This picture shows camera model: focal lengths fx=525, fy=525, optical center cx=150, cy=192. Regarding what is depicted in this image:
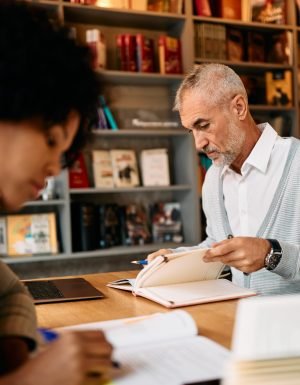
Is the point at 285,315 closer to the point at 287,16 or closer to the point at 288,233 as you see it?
the point at 288,233

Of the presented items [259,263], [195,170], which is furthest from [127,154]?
[259,263]

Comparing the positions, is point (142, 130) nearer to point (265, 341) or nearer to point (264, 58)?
point (264, 58)

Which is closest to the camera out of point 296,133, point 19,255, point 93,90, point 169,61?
point 93,90

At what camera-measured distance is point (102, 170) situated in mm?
3586

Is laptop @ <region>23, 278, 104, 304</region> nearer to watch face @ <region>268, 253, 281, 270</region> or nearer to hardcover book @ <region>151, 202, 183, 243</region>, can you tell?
watch face @ <region>268, 253, 281, 270</region>

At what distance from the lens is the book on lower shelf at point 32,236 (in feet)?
11.0

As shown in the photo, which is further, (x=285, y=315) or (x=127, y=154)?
(x=127, y=154)

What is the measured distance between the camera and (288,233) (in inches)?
75.0

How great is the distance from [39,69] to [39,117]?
67 mm

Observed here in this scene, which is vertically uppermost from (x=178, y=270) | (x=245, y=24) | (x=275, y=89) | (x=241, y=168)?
(x=245, y=24)

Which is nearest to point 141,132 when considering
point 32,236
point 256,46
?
point 32,236

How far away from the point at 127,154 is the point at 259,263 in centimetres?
228

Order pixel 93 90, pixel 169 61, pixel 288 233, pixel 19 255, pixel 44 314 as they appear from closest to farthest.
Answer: pixel 93 90 < pixel 44 314 < pixel 288 233 < pixel 19 255 < pixel 169 61

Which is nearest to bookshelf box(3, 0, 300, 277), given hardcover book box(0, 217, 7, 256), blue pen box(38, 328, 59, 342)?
hardcover book box(0, 217, 7, 256)
